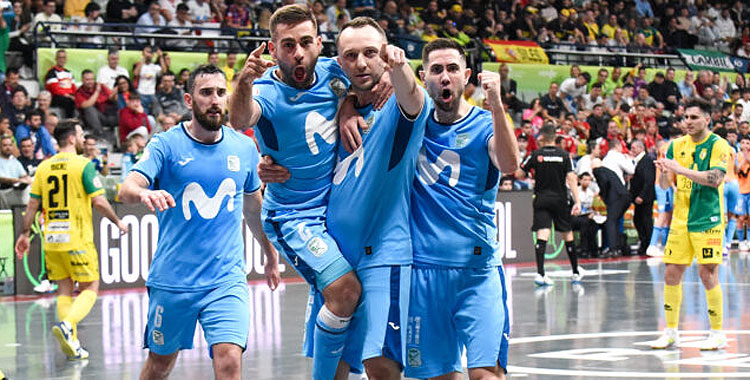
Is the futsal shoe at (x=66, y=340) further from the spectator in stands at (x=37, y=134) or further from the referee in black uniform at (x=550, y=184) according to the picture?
the referee in black uniform at (x=550, y=184)

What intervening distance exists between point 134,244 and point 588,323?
737 cm

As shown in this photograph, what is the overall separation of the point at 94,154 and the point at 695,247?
9454 millimetres

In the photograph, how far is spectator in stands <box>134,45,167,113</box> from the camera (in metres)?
19.7

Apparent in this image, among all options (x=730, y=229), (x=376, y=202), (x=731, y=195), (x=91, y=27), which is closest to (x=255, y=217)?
(x=376, y=202)

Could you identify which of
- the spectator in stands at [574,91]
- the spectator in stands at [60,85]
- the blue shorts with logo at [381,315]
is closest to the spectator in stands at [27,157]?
the spectator in stands at [60,85]

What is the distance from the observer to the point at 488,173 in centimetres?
599

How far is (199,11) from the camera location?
22.7 m

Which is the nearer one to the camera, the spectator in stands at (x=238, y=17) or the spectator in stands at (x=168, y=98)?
the spectator in stands at (x=168, y=98)

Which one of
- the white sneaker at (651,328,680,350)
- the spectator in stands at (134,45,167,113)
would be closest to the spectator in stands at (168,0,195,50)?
the spectator in stands at (134,45,167,113)

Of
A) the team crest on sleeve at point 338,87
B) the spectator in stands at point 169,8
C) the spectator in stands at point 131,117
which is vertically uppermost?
the spectator in stands at point 169,8

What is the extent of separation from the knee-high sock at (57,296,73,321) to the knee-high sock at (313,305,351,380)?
19.2 ft

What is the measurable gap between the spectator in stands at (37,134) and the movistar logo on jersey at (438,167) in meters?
12.7

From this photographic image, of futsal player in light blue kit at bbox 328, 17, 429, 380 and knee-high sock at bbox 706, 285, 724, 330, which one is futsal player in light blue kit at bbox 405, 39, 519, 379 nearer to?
futsal player in light blue kit at bbox 328, 17, 429, 380

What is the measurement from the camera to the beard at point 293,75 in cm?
588
